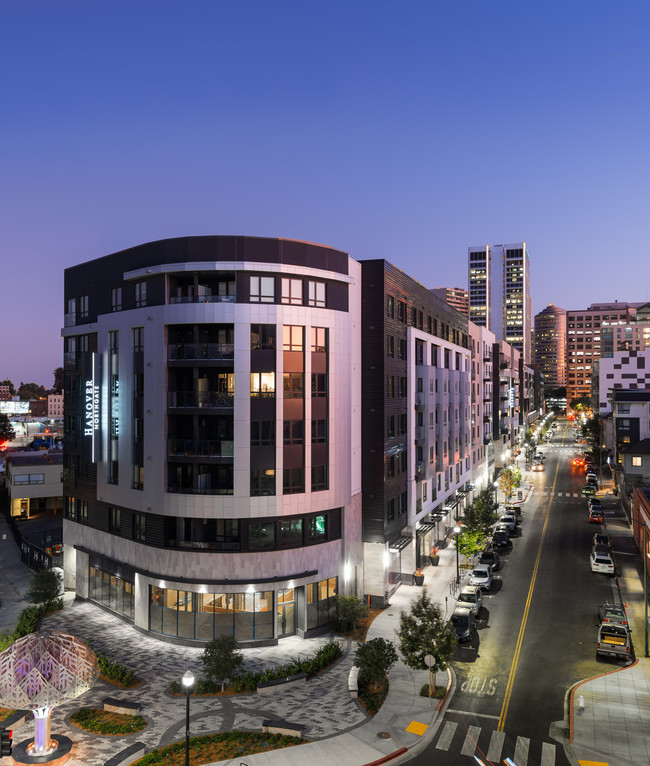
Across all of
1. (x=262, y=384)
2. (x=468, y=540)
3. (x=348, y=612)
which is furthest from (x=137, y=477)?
(x=468, y=540)

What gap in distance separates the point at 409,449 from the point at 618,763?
30.5 metres

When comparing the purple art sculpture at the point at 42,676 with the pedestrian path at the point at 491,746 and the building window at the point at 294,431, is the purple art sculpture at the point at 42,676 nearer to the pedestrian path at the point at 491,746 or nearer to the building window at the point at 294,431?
the pedestrian path at the point at 491,746

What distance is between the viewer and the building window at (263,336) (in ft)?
123

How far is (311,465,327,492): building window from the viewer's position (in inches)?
1534

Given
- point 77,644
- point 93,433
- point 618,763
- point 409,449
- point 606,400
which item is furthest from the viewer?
point 606,400

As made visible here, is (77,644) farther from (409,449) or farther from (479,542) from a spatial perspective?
(479,542)

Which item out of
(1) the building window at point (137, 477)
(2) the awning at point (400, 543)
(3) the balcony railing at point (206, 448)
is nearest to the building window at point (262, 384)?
(3) the balcony railing at point (206, 448)

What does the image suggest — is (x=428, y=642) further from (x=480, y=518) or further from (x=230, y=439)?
(x=480, y=518)

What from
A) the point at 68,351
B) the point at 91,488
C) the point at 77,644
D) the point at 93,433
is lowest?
the point at 77,644

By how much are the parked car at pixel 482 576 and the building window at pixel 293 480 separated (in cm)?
1783

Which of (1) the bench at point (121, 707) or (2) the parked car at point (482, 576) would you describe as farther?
(2) the parked car at point (482, 576)

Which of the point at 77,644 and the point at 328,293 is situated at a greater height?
the point at 328,293

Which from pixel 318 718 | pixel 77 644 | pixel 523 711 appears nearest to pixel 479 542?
pixel 523 711

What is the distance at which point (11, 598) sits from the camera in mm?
46750
